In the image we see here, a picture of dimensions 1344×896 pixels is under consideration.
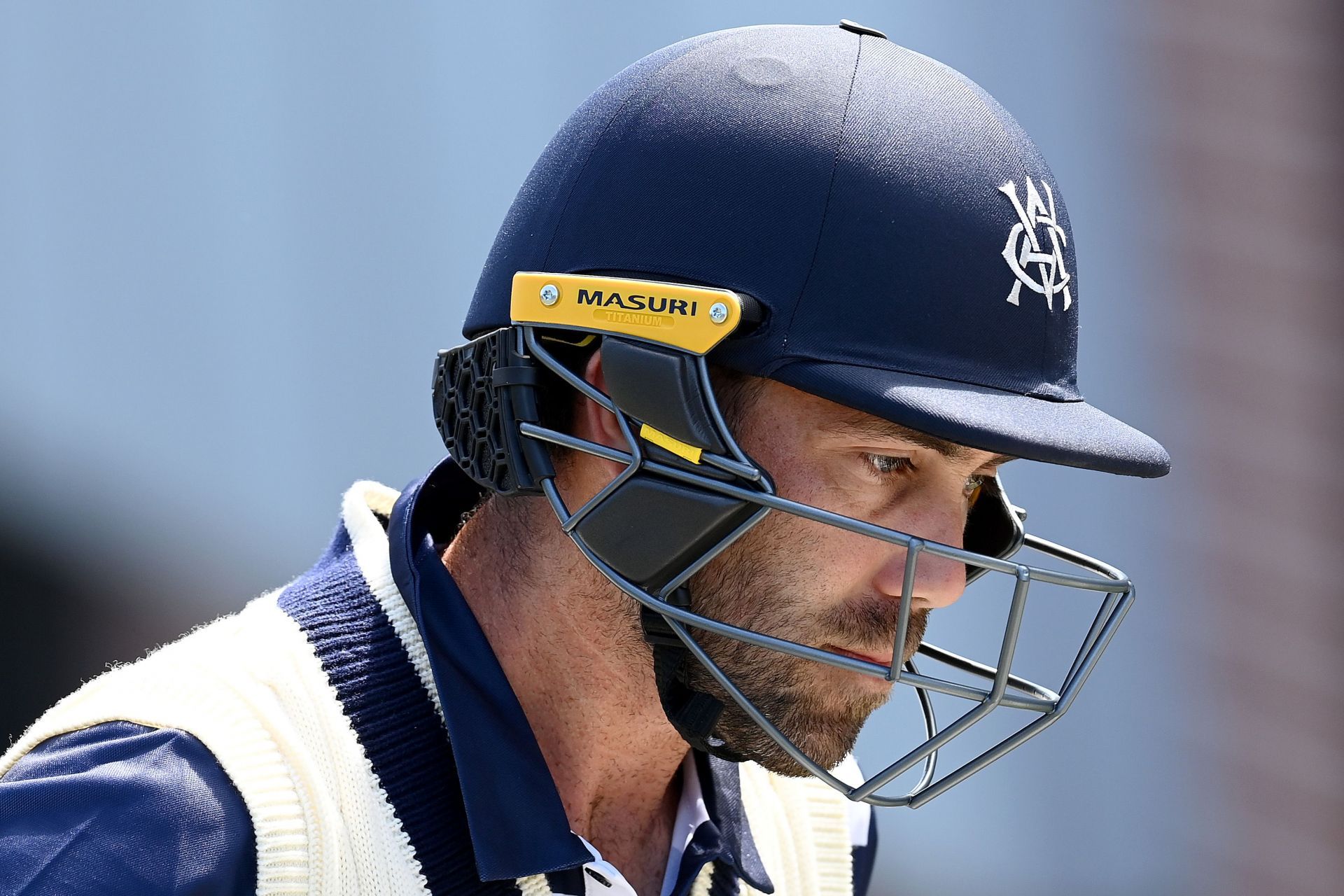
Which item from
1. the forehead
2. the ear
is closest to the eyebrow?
the forehead

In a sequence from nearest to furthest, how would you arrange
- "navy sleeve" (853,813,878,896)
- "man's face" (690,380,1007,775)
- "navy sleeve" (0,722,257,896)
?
1. "navy sleeve" (0,722,257,896)
2. "man's face" (690,380,1007,775)
3. "navy sleeve" (853,813,878,896)

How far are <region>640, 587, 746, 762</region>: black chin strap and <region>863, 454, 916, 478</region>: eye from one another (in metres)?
0.24

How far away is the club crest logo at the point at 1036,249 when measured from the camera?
4.84ft

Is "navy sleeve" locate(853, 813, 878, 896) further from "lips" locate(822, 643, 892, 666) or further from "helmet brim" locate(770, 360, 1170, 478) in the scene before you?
"helmet brim" locate(770, 360, 1170, 478)

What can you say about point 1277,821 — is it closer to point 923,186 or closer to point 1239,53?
point 1239,53

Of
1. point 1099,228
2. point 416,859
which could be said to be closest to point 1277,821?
point 1099,228

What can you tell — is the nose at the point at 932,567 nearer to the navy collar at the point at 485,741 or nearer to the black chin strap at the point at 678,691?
the black chin strap at the point at 678,691

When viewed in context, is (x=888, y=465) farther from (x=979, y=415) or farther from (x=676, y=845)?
(x=676, y=845)

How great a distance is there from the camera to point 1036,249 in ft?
4.90

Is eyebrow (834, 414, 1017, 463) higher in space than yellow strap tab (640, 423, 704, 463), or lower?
higher

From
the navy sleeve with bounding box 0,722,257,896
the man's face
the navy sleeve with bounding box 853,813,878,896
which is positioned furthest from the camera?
the navy sleeve with bounding box 853,813,878,896

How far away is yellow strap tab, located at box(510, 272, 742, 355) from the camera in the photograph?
141 centimetres

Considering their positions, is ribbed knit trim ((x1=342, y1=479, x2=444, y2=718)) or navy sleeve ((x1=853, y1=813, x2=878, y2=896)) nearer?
ribbed knit trim ((x1=342, y1=479, x2=444, y2=718))

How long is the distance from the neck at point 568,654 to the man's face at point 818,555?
0.10 metres
